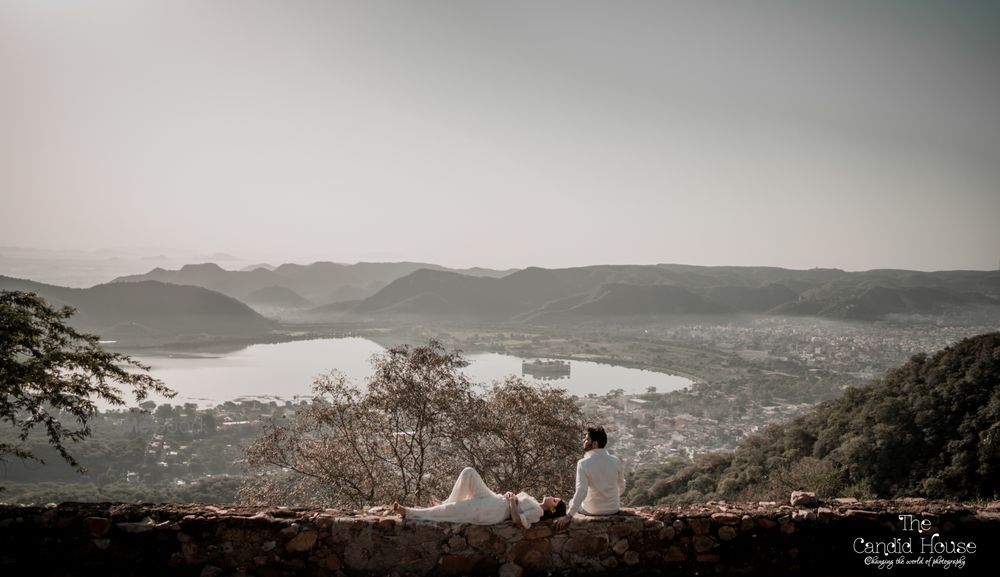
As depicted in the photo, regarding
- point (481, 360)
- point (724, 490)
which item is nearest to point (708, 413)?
point (724, 490)

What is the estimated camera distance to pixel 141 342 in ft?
292

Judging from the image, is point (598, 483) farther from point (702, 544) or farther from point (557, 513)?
Result: point (702, 544)

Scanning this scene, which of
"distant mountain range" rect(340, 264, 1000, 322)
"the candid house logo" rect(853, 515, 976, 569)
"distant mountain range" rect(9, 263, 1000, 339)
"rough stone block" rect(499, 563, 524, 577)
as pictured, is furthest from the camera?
"distant mountain range" rect(340, 264, 1000, 322)

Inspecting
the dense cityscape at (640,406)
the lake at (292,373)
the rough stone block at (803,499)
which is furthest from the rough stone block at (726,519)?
the lake at (292,373)

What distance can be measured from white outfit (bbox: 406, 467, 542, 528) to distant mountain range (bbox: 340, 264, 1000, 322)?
14316cm

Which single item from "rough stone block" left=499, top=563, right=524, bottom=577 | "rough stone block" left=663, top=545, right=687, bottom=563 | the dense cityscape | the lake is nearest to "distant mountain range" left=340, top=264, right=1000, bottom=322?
the dense cityscape

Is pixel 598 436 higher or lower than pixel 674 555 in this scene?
higher

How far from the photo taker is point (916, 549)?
5891 mm

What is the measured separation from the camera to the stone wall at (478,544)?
18.3ft

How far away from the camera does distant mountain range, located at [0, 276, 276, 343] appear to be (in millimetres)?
92200

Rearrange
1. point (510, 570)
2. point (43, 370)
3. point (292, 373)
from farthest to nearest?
point (292, 373) < point (43, 370) < point (510, 570)

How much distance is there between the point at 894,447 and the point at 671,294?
153537mm

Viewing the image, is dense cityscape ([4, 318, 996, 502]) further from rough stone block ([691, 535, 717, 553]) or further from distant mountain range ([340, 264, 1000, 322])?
distant mountain range ([340, 264, 1000, 322])

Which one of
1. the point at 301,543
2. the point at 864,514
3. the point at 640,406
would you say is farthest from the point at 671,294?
the point at 301,543
